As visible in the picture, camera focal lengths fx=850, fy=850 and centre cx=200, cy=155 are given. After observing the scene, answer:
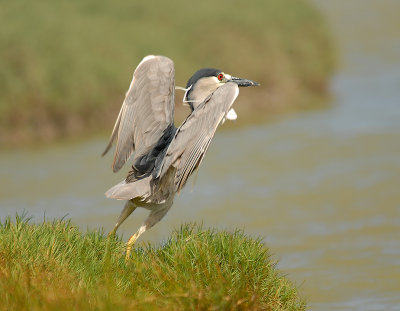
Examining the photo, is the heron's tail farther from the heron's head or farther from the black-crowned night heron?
the heron's head

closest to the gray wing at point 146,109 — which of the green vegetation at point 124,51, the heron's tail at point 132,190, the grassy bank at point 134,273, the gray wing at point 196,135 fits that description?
the heron's tail at point 132,190

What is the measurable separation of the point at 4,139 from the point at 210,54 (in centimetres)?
696

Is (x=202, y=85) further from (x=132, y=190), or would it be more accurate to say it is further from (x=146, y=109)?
(x=132, y=190)

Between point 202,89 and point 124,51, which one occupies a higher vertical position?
point 124,51

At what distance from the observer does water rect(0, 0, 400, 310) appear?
8.93 metres

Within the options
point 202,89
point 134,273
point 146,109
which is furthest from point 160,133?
point 134,273

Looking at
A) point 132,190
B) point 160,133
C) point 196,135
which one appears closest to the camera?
point 196,135

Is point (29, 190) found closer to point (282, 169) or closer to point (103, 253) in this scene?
point (282, 169)

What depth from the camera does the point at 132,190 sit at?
6.43 metres

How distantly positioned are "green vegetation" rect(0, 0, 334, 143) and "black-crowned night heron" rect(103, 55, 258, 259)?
1199 centimetres

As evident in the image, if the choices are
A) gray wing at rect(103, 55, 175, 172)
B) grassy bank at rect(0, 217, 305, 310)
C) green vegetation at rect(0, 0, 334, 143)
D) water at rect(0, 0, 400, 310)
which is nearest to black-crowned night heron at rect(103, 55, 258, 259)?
gray wing at rect(103, 55, 175, 172)

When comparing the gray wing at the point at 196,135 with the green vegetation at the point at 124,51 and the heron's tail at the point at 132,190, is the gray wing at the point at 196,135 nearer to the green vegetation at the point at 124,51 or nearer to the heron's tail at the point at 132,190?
the heron's tail at the point at 132,190

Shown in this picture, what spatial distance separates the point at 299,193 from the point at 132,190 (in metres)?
7.57

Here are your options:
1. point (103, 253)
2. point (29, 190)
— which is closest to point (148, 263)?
point (103, 253)
